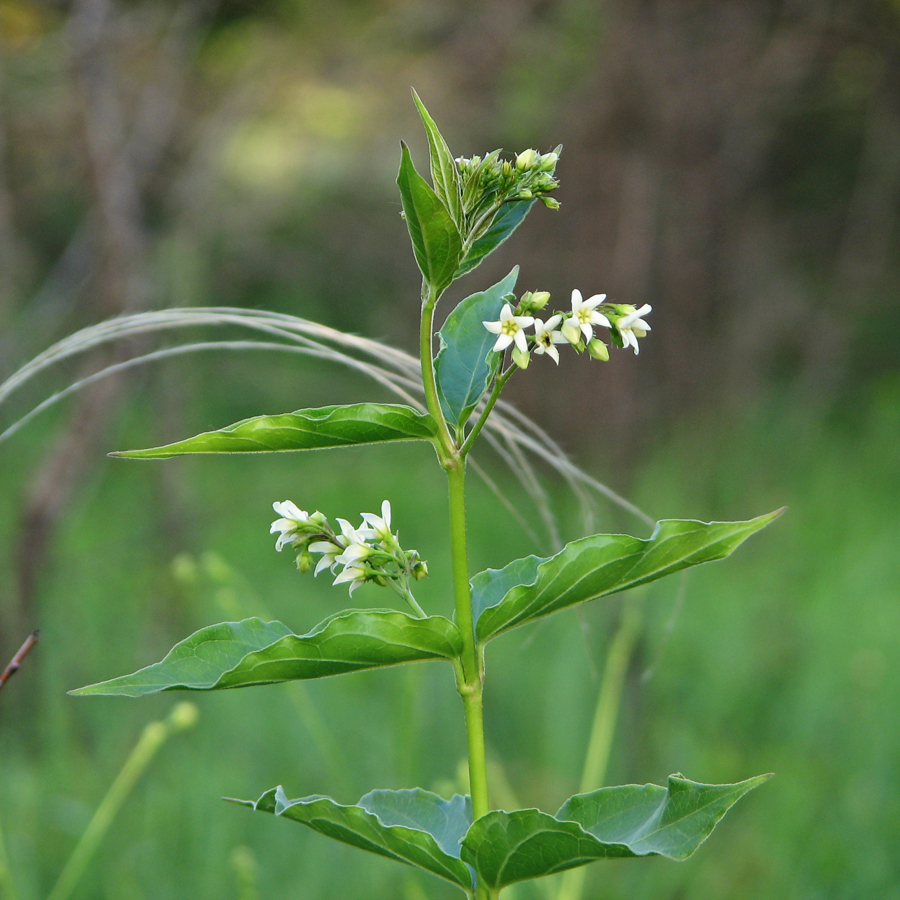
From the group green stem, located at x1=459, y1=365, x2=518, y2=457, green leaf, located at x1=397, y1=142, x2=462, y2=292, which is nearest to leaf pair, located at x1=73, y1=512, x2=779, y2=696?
green stem, located at x1=459, y1=365, x2=518, y2=457

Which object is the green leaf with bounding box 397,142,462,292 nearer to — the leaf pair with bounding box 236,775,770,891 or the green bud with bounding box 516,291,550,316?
the green bud with bounding box 516,291,550,316

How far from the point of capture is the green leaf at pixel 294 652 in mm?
685

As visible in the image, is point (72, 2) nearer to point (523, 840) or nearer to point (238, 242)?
point (523, 840)

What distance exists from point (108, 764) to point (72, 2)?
2.00 metres

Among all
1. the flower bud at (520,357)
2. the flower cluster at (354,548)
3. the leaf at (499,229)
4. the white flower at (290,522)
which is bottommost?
the flower cluster at (354,548)

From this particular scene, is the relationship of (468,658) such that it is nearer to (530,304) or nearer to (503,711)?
(530,304)

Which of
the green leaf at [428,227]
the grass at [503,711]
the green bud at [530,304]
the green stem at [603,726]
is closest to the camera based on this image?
the green leaf at [428,227]

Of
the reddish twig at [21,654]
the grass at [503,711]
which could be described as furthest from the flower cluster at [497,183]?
the grass at [503,711]

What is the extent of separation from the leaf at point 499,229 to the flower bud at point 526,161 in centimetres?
3

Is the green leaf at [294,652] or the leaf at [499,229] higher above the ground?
the leaf at [499,229]

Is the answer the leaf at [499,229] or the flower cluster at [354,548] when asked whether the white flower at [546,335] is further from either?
the flower cluster at [354,548]

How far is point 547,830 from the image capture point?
2.27ft

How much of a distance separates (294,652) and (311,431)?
16 cm

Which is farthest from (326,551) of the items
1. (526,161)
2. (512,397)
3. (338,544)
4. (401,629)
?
(512,397)
